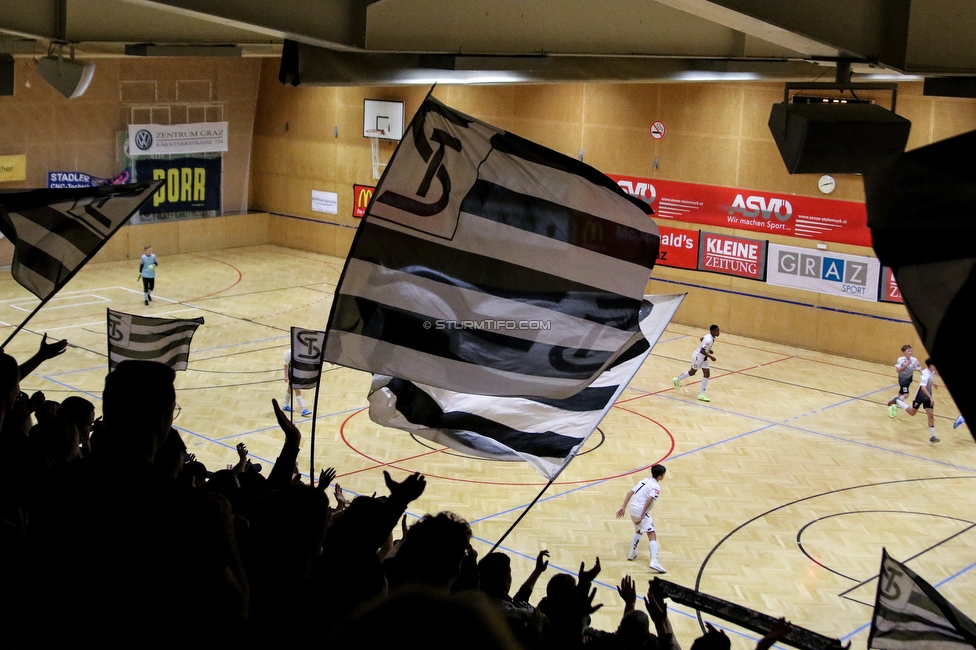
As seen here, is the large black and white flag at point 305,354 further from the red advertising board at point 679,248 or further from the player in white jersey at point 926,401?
the red advertising board at point 679,248

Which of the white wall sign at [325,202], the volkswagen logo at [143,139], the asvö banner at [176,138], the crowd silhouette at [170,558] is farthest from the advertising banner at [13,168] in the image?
the crowd silhouette at [170,558]

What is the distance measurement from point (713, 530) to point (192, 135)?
24.0 m

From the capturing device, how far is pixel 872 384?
2144 cm

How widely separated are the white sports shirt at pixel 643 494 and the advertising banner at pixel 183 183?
2266 cm

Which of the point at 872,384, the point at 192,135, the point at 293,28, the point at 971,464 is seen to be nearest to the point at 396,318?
the point at 293,28

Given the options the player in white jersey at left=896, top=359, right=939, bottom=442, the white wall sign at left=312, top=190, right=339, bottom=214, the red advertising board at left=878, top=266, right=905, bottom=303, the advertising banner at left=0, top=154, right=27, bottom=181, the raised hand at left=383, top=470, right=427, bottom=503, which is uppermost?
the advertising banner at left=0, top=154, right=27, bottom=181

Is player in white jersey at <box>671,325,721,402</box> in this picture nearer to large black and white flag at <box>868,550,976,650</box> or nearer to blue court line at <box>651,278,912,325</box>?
blue court line at <box>651,278,912,325</box>

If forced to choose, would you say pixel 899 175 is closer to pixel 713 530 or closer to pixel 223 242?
pixel 713 530

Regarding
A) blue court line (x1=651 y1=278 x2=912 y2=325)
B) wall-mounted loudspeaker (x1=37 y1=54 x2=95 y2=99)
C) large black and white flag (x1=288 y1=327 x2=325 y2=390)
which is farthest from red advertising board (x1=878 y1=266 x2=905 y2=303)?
wall-mounted loudspeaker (x1=37 y1=54 x2=95 y2=99)

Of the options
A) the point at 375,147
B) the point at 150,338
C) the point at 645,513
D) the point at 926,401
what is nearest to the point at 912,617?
the point at 645,513

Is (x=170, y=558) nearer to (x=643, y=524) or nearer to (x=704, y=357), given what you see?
(x=643, y=524)

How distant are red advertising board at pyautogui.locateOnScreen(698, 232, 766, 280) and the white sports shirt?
12.7 meters

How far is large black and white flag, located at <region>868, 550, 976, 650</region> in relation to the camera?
4934 mm

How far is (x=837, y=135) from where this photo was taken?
8.20 m
